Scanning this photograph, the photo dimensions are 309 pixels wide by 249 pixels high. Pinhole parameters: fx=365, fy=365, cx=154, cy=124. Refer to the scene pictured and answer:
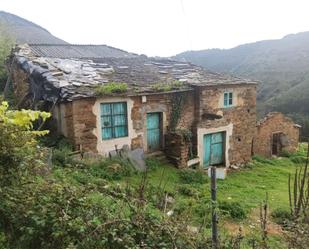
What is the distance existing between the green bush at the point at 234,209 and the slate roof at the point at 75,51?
9482mm

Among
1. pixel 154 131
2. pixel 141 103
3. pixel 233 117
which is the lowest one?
pixel 154 131

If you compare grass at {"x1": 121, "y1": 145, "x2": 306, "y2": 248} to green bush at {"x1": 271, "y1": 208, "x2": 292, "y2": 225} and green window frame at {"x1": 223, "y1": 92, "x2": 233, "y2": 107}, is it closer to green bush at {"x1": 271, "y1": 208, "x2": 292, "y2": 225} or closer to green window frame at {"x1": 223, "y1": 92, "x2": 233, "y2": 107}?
green bush at {"x1": 271, "y1": 208, "x2": 292, "y2": 225}

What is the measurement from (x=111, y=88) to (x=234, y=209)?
5533 mm

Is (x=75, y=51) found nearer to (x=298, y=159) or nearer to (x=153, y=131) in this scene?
(x=153, y=131)

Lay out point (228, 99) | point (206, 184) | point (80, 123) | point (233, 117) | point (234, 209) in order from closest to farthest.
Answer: point (234, 209)
point (80, 123)
point (206, 184)
point (228, 99)
point (233, 117)

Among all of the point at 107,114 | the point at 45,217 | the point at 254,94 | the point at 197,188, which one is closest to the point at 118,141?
the point at 107,114

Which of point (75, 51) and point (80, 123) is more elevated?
point (75, 51)

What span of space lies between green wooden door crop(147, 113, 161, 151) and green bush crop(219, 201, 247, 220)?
15.9 ft

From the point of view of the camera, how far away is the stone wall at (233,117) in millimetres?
14945

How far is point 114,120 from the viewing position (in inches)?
504

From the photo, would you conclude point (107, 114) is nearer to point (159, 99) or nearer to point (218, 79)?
point (159, 99)

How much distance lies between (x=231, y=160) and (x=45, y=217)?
13.0 metres

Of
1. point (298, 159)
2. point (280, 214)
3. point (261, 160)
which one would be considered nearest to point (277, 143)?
point (298, 159)

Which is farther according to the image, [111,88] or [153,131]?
[153,131]
